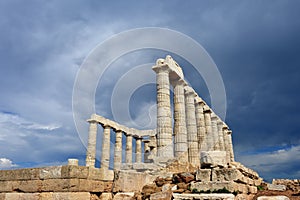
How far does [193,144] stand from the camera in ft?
76.1

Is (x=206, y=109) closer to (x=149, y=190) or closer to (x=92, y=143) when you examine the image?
(x=92, y=143)

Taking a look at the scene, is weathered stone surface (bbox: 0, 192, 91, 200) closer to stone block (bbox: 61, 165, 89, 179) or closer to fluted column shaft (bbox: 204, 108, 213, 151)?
stone block (bbox: 61, 165, 89, 179)

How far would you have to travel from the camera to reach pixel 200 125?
86.0 feet

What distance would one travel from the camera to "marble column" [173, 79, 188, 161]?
20547 millimetres

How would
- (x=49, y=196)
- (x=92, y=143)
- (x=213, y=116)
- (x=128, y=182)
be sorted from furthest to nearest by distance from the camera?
(x=213, y=116)
(x=92, y=143)
(x=128, y=182)
(x=49, y=196)

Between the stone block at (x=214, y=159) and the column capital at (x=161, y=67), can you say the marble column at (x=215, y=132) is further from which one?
the stone block at (x=214, y=159)

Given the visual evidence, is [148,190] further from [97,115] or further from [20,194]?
[97,115]

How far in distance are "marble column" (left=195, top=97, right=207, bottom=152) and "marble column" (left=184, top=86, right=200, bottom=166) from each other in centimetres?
195

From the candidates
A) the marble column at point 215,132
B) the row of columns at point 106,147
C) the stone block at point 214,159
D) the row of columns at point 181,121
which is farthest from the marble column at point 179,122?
the stone block at point 214,159

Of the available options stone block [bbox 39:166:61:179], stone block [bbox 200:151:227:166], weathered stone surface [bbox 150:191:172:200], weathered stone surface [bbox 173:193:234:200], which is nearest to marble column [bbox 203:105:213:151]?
stone block [bbox 200:151:227:166]

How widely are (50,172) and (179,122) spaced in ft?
47.3

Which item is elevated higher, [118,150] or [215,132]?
[215,132]

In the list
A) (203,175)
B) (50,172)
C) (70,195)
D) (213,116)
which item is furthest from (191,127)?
(70,195)

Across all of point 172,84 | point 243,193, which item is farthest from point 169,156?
point 243,193
